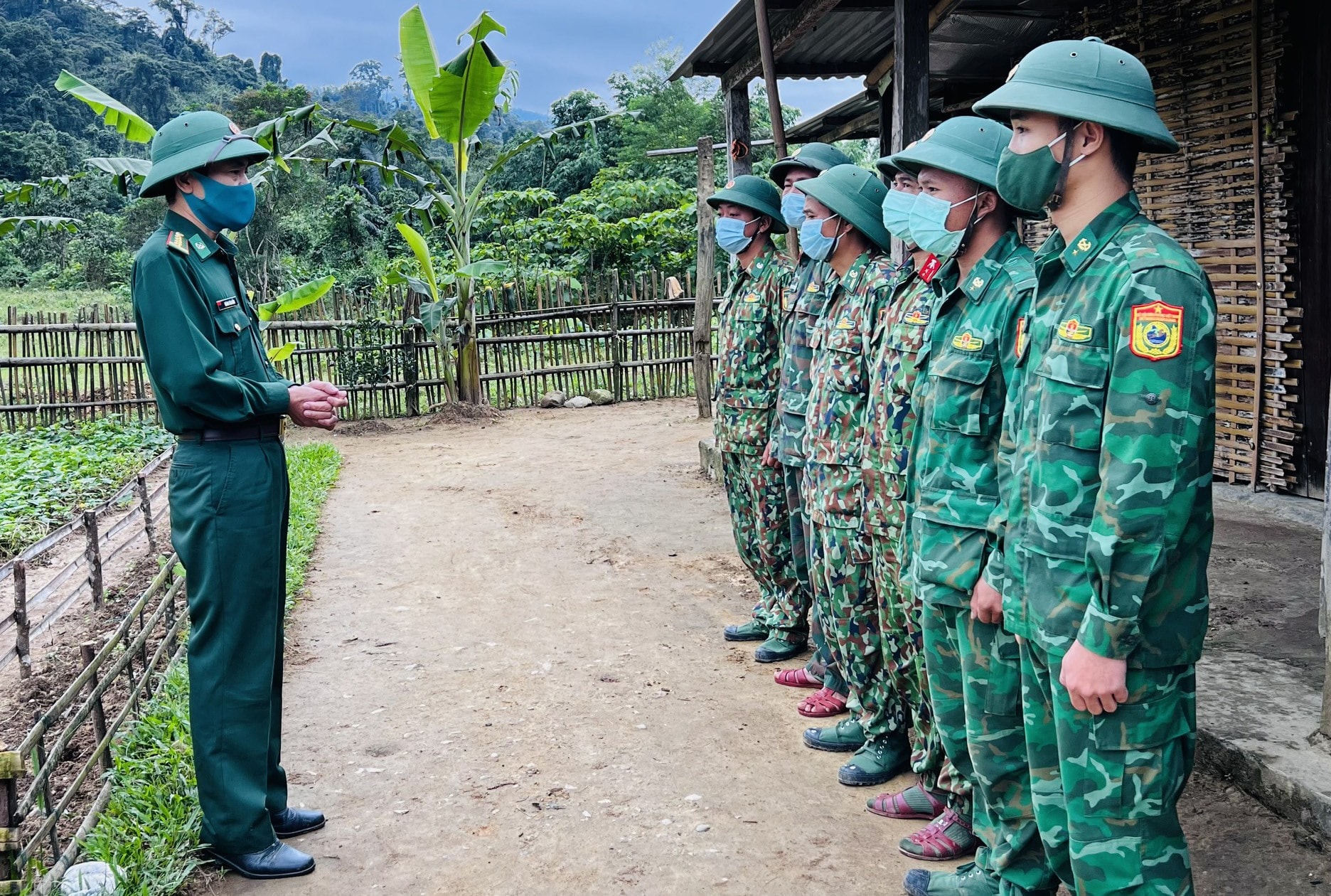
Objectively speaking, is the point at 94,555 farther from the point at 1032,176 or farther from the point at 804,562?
the point at 1032,176

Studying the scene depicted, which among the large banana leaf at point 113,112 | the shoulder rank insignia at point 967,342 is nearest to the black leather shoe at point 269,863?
the shoulder rank insignia at point 967,342

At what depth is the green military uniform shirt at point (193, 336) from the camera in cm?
267

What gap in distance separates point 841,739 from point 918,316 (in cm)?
147

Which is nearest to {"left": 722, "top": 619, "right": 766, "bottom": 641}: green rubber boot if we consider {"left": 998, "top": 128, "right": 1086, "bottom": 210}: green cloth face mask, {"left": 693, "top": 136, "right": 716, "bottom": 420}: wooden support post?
{"left": 998, "top": 128, "right": 1086, "bottom": 210}: green cloth face mask

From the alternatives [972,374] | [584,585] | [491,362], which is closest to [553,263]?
[491,362]

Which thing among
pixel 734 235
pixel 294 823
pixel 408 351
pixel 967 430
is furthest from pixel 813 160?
pixel 408 351

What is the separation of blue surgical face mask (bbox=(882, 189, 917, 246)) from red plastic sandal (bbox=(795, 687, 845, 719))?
1729mm

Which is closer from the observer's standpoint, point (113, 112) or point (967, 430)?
point (967, 430)

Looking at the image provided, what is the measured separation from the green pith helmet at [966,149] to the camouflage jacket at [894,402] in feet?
1.15

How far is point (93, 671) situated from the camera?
3.15 metres

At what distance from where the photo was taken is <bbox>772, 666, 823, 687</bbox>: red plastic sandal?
4.12 meters

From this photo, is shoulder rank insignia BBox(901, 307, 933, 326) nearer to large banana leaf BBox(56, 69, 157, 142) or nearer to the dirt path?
the dirt path

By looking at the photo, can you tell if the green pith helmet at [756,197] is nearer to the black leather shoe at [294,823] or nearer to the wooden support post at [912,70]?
the wooden support post at [912,70]

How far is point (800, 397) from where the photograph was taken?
12.7ft
